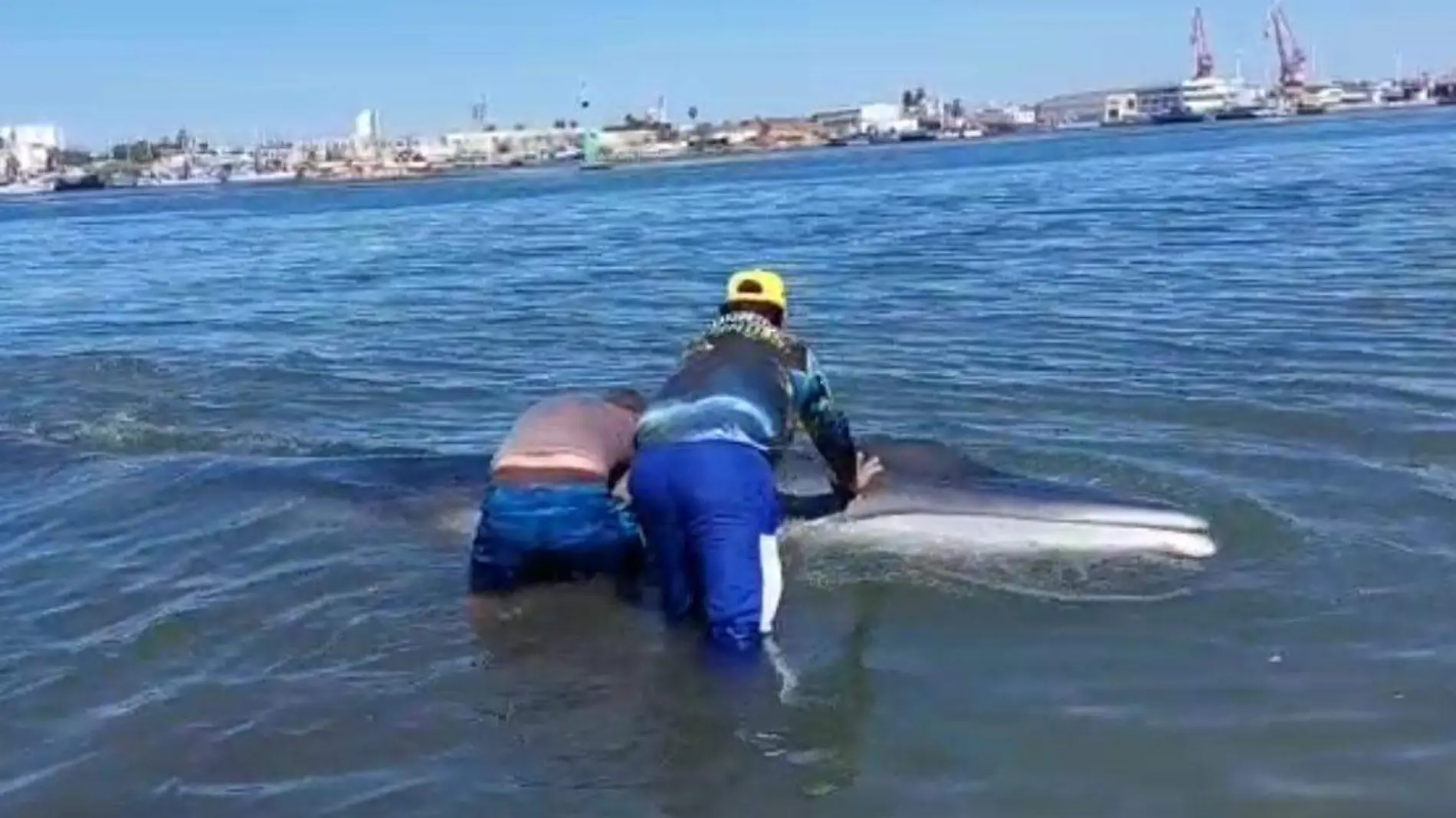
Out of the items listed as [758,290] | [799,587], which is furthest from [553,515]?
[758,290]

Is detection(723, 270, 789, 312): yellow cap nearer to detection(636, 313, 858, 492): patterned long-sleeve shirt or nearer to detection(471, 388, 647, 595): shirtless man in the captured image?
detection(636, 313, 858, 492): patterned long-sleeve shirt

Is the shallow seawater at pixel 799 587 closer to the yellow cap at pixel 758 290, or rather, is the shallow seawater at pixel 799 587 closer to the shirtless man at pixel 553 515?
the shirtless man at pixel 553 515

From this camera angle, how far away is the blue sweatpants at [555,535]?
8.92 m

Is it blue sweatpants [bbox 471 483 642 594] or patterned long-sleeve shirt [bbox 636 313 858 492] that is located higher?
patterned long-sleeve shirt [bbox 636 313 858 492]

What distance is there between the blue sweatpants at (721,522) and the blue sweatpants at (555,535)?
0.71 metres

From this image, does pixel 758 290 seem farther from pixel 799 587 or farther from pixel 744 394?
pixel 799 587

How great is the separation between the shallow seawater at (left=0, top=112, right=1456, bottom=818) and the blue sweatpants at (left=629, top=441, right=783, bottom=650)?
282 millimetres

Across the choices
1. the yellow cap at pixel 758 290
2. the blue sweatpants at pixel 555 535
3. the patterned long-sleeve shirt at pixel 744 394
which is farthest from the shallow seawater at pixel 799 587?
the yellow cap at pixel 758 290

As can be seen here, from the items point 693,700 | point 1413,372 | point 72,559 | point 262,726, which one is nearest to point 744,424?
point 693,700

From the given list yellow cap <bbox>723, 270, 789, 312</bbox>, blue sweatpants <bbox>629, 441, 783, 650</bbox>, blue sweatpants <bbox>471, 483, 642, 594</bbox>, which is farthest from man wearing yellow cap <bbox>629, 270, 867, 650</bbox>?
blue sweatpants <bbox>471, 483, 642, 594</bbox>

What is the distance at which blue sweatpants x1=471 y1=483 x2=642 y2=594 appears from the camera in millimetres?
8922

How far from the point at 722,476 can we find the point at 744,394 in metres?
0.53

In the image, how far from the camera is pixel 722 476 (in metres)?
7.94

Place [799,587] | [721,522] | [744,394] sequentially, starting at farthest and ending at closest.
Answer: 1. [799,587]
2. [744,394]
3. [721,522]
